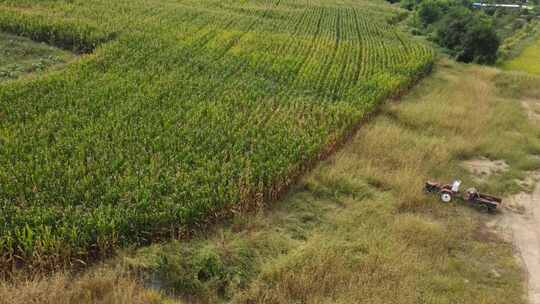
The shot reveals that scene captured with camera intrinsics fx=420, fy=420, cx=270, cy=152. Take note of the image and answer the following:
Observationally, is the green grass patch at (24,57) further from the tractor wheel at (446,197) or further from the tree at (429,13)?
the tree at (429,13)

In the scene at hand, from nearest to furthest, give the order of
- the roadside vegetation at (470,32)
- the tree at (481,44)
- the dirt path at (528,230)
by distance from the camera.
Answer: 1. the dirt path at (528,230)
2. the tree at (481,44)
3. the roadside vegetation at (470,32)

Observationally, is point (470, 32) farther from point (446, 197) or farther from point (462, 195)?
Result: point (446, 197)

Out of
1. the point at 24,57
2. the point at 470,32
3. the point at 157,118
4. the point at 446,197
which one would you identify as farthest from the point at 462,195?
the point at 470,32

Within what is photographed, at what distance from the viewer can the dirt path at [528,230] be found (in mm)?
9180

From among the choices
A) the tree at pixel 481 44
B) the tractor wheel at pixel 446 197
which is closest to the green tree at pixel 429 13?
the tree at pixel 481 44

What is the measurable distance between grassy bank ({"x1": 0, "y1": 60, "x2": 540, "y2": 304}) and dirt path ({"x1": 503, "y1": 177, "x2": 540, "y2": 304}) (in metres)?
0.32

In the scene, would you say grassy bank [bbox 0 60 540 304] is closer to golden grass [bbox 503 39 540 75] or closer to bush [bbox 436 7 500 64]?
golden grass [bbox 503 39 540 75]

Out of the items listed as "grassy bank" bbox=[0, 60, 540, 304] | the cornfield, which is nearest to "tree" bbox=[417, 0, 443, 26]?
the cornfield

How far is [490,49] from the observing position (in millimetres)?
29594

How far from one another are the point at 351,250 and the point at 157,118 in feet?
24.4

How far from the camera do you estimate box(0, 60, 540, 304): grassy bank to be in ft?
25.6

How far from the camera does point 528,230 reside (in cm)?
1086

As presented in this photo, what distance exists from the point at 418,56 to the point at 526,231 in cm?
1654

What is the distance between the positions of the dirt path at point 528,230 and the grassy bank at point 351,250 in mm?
322
